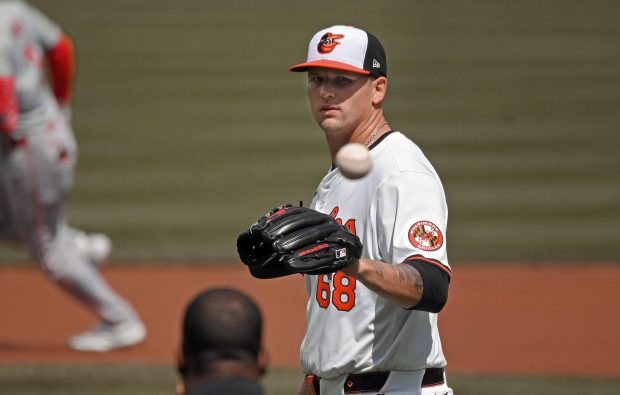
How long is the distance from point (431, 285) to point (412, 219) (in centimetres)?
25

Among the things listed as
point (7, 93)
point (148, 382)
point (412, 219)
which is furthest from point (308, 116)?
point (412, 219)

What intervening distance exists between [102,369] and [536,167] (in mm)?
8110

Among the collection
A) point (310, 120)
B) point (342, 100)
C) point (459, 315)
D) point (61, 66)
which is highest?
point (342, 100)

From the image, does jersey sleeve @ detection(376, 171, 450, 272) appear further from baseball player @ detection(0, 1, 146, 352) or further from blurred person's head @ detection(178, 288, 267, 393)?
baseball player @ detection(0, 1, 146, 352)

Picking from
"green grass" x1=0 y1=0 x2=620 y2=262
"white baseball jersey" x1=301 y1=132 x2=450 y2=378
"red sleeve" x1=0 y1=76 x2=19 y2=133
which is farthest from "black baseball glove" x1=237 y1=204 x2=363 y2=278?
"green grass" x1=0 y1=0 x2=620 y2=262

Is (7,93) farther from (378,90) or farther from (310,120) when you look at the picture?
(310,120)

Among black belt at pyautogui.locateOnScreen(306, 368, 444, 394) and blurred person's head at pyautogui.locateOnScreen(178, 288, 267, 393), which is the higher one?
blurred person's head at pyautogui.locateOnScreen(178, 288, 267, 393)

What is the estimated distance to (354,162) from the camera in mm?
3049

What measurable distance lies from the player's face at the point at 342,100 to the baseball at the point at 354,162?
61 cm

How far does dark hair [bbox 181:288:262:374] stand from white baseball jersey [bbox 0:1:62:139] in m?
4.55

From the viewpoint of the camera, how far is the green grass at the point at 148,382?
6.98m

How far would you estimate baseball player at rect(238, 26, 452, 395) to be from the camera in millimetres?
3061

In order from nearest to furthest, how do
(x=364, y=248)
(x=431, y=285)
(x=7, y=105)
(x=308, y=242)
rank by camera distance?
(x=308, y=242), (x=431, y=285), (x=364, y=248), (x=7, y=105)

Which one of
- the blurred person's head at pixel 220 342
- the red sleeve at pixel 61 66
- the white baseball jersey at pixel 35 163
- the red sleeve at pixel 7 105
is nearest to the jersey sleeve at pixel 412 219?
the blurred person's head at pixel 220 342
